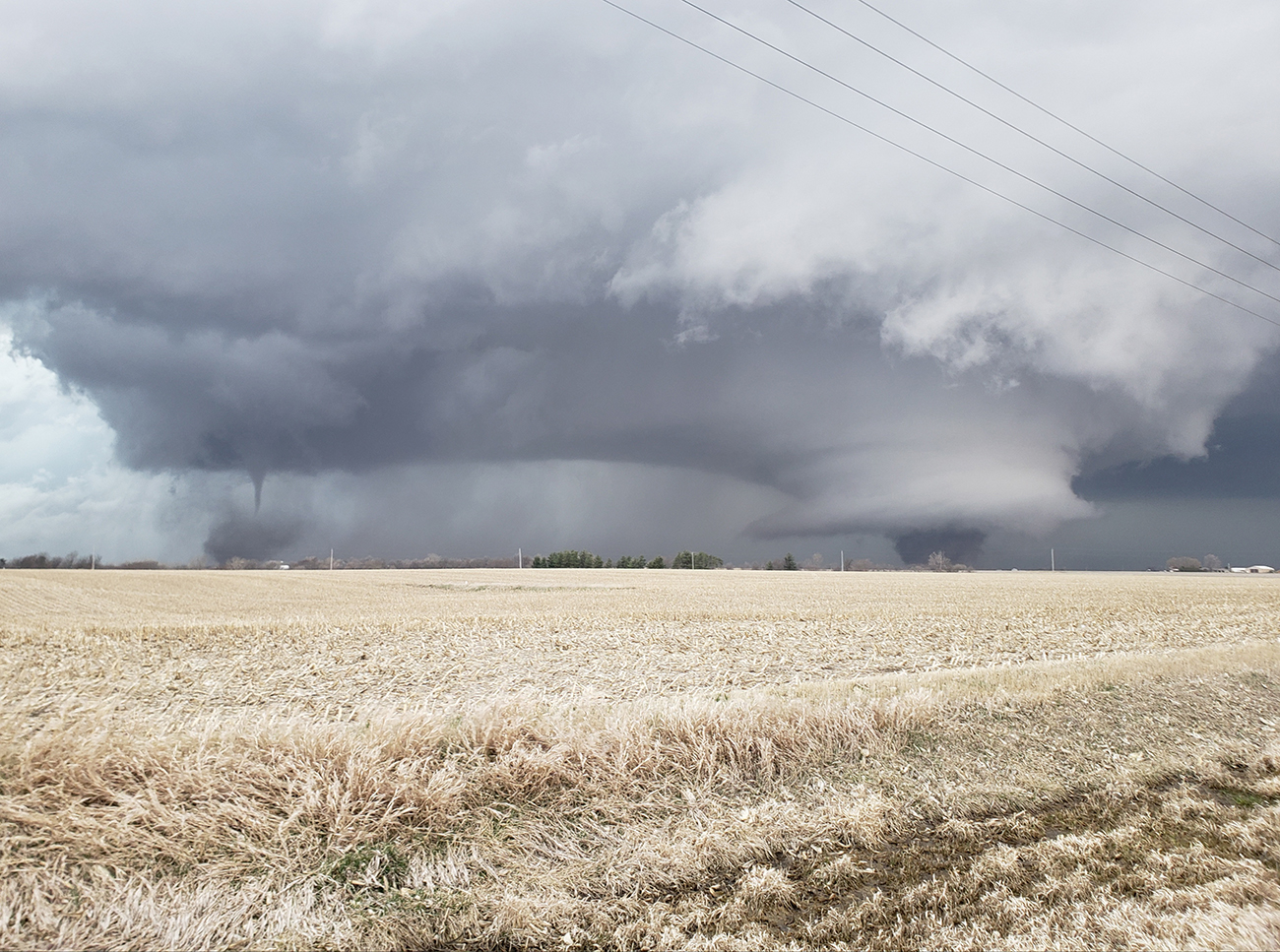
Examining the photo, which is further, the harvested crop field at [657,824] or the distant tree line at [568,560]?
the distant tree line at [568,560]

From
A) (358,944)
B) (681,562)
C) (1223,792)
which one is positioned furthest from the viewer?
(681,562)

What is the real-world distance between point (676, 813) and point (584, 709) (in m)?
2.38

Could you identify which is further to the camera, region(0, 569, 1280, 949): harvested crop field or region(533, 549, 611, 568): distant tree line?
region(533, 549, 611, 568): distant tree line

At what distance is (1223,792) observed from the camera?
7.65 meters

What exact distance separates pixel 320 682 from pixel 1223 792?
15355 millimetres

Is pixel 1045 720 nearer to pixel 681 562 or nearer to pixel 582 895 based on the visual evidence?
pixel 582 895

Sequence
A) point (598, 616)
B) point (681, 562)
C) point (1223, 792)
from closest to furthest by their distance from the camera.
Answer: point (1223, 792) → point (598, 616) → point (681, 562)

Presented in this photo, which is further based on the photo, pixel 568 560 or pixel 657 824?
pixel 568 560

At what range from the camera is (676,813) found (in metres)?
6.49

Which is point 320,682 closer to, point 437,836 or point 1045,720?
point 437,836

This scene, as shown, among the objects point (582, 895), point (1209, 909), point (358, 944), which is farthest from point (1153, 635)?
point (358, 944)

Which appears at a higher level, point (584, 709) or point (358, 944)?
point (584, 709)

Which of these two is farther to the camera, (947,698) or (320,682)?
(320,682)

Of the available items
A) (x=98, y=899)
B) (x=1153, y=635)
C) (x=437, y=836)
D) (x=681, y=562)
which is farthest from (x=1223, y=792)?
(x=681, y=562)
